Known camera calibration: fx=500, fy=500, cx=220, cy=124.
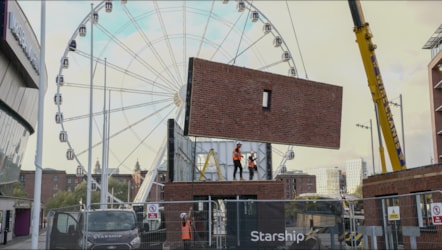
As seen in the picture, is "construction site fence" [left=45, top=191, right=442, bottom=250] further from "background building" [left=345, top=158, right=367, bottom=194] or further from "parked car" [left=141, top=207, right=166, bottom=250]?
"background building" [left=345, top=158, right=367, bottom=194]

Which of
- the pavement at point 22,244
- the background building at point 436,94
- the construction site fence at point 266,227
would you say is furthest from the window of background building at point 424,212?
the background building at point 436,94

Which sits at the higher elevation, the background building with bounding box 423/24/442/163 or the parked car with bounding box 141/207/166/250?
the background building with bounding box 423/24/442/163

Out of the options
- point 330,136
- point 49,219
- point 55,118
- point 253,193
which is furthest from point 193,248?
point 55,118

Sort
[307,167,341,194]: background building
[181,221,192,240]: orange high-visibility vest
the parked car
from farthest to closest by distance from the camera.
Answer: [307,167,341,194]: background building < [181,221,192,240]: orange high-visibility vest < the parked car

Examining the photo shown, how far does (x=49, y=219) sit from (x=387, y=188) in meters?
13.4

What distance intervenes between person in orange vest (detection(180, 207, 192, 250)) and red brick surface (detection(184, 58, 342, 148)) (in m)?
4.77

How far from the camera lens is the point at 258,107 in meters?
21.3

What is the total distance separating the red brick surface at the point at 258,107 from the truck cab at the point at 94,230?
4.83m

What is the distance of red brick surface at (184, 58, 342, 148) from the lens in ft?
64.0

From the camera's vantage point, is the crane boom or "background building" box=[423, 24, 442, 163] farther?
"background building" box=[423, 24, 442, 163]

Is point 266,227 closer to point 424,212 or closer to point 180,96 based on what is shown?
point 424,212

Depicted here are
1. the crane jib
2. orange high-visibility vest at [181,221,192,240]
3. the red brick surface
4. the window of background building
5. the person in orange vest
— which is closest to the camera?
the person in orange vest

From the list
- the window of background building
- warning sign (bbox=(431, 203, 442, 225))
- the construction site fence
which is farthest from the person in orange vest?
the window of background building

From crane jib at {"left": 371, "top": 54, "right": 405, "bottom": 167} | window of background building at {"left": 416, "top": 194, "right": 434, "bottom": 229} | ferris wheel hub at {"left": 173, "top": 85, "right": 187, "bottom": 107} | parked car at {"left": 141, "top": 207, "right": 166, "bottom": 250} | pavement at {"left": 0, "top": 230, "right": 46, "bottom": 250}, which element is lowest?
pavement at {"left": 0, "top": 230, "right": 46, "bottom": 250}
